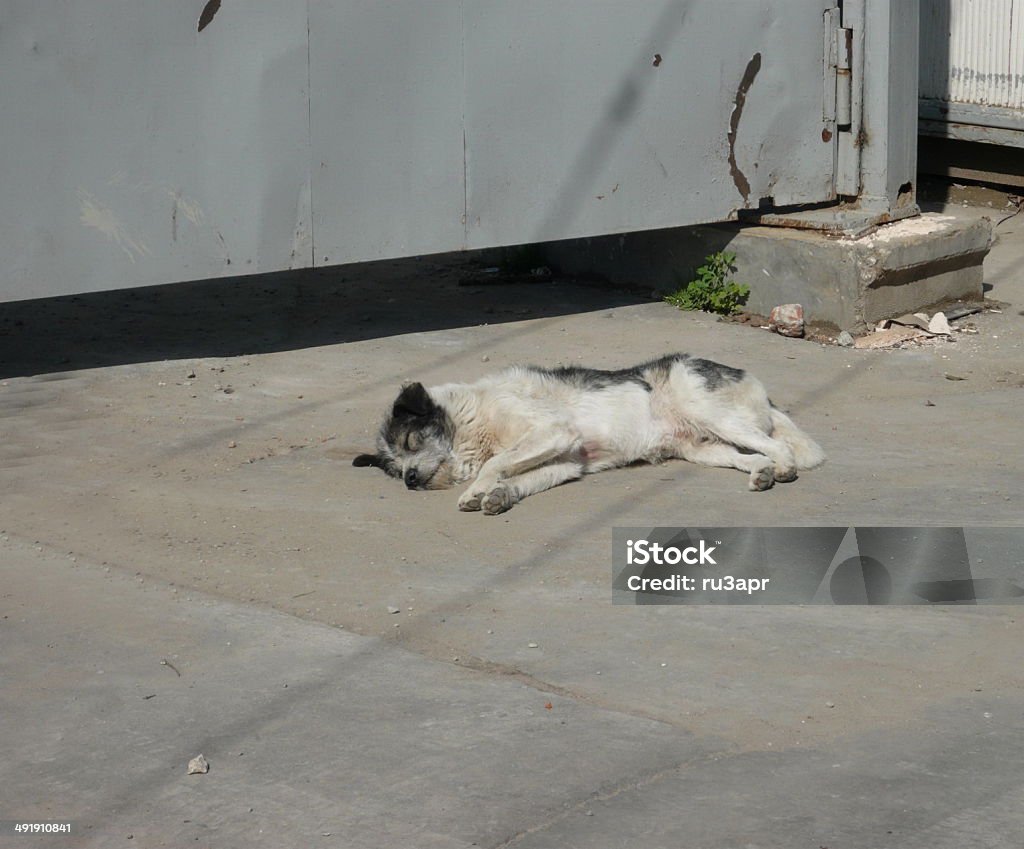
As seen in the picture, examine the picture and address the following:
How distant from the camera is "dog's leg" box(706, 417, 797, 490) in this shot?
6691 mm

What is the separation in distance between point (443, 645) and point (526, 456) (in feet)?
6.24

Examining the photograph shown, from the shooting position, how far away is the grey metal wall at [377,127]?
8.01 metres

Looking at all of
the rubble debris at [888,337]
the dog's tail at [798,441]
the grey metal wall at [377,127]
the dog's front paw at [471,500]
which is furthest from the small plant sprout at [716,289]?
the dog's front paw at [471,500]

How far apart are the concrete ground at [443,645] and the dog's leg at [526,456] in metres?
0.25

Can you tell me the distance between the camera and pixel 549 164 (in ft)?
31.1

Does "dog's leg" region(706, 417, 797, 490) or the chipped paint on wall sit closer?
"dog's leg" region(706, 417, 797, 490)

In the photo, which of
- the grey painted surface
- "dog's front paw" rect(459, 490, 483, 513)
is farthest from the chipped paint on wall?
"dog's front paw" rect(459, 490, 483, 513)

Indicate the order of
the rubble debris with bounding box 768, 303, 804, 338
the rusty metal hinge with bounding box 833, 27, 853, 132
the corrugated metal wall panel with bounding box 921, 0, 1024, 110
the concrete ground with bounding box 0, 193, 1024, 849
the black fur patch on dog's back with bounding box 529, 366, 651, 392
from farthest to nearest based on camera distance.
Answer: the corrugated metal wall panel with bounding box 921, 0, 1024, 110, the rusty metal hinge with bounding box 833, 27, 853, 132, the rubble debris with bounding box 768, 303, 804, 338, the black fur patch on dog's back with bounding box 529, 366, 651, 392, the concrete ground with bounding box 0, 193, 1024, 849

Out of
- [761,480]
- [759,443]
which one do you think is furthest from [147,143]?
[761,480]

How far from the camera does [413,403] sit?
682cm

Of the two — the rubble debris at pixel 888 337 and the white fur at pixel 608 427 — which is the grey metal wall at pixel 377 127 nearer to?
the rubble debris at pixel 888 337

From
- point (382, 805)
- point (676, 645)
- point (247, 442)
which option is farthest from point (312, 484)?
point (382, 805)

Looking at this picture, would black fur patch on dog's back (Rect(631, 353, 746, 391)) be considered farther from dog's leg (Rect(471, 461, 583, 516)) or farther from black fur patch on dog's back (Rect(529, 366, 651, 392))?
dog's leg (Rect(471, 461, 583, 516))

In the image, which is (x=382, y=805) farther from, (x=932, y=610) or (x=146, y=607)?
(x=932, y=610)
